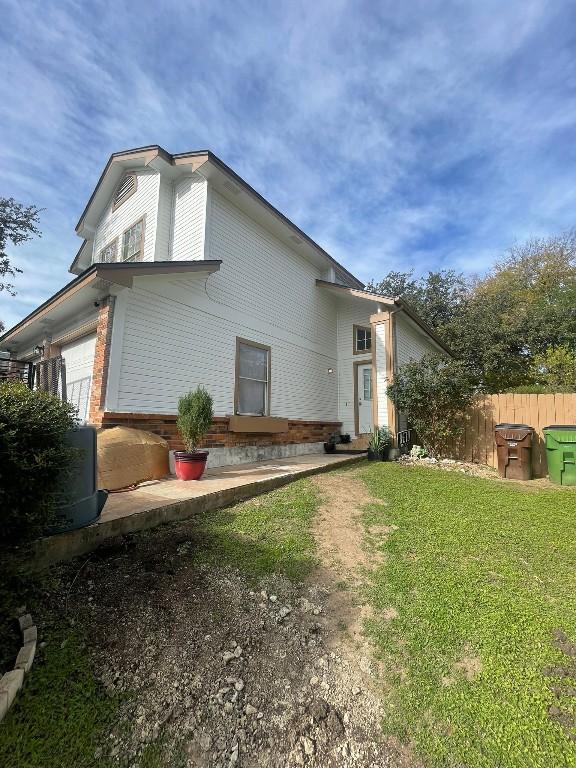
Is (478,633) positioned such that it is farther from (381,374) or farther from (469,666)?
(381,374)

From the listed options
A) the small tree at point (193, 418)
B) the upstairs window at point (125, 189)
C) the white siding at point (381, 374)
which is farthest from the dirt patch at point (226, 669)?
the upstairs window at point (125, 189)

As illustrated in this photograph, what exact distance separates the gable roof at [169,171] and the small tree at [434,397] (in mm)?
5131

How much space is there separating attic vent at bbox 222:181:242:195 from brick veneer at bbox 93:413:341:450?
5.65 metres

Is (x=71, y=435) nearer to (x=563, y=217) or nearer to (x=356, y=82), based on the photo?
(x=356, y=82)

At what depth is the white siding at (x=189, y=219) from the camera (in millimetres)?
8242

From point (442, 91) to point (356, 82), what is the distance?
6.16 feet

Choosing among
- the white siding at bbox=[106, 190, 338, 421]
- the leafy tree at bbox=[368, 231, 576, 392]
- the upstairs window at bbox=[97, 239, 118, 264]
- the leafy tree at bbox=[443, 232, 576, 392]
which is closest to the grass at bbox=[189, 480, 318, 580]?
the white siding at bbox=[106, 190, 338, 421]

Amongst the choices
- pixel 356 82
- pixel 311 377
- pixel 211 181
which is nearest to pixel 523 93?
pixel 356 82

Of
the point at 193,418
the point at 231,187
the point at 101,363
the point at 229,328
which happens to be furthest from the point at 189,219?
the point at 193,418

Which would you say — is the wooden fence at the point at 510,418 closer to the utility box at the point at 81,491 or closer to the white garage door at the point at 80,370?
the utility box at the point at 81,491

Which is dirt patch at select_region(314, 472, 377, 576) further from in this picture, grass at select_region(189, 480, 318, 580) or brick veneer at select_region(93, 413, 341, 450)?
brick veneer at select_region(93, 413, 341, 450)

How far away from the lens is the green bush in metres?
2.17

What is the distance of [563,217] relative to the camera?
20938 mm

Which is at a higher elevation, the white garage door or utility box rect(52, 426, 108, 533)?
the white garage door
